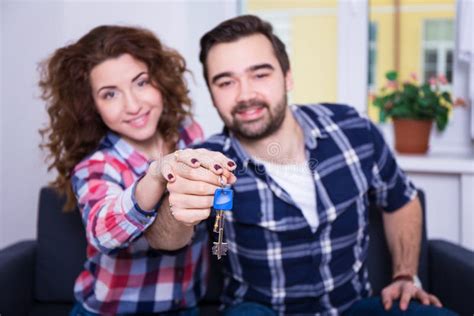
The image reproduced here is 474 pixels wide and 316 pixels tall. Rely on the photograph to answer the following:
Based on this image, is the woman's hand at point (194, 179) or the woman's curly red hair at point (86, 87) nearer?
the woman's hand at point (194, 179)

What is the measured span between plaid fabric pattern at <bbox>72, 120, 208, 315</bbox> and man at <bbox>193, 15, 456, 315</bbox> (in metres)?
0.11

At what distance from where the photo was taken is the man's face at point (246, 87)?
1249mm

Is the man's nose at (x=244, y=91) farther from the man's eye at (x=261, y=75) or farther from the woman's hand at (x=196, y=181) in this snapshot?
the woman's hand at (x=196, y=181)

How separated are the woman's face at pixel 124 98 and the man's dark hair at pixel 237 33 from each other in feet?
0.64

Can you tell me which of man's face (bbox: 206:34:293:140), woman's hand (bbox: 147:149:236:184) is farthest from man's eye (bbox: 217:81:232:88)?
woman's hand (bbox: 147:149:236:184)

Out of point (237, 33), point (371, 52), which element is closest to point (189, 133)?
point (237, 33)

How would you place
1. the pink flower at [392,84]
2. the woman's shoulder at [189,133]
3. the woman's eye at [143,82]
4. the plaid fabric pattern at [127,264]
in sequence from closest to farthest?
the plaid fabric pattern at [127,264], the woman's eye at [143,82], the woman's shoulder at [189,133], the pink flower at [392,84]

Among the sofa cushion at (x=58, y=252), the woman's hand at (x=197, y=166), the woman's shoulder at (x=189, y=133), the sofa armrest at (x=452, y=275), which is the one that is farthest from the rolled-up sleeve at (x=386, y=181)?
the sofa cushion at (x=58, y=252)

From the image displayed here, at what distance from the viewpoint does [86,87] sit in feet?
4.05

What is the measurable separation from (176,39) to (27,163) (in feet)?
2.40

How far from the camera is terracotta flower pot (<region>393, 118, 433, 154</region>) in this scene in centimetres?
190

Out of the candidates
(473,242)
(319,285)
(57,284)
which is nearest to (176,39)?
(57,284)

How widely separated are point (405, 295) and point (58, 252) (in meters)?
0.97

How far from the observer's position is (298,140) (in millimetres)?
1350
